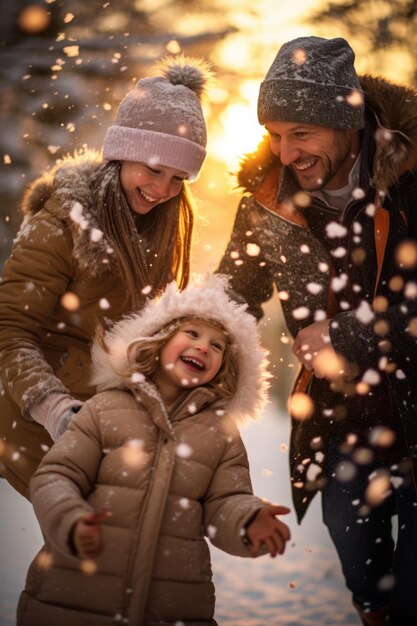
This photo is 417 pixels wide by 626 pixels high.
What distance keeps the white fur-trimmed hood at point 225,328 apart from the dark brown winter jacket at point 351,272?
0.31 meters

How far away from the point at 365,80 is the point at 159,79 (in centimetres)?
79

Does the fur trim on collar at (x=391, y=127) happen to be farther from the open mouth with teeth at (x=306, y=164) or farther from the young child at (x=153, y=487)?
the young child at (x=153, y=487)

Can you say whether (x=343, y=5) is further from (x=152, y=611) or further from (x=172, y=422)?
(x=152, y=611)

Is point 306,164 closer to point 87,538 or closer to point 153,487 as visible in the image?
point 153,487

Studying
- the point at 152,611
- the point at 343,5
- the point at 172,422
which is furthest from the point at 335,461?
the point at 343,5

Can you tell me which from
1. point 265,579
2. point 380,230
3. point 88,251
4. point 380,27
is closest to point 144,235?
point 88,251

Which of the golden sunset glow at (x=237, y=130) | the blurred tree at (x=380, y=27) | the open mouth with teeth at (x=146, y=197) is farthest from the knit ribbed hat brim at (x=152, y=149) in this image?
the blurred tree at (x=380, y=27)

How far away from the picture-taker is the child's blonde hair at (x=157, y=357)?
232 cm

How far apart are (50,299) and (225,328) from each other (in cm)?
65

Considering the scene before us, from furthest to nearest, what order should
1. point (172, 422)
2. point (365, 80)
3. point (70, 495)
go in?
point (365, 80), point (172, 422), point (70, 495)

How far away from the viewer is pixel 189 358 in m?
2.30

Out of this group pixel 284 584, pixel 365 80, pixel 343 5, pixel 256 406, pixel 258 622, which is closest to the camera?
pixel 256 406

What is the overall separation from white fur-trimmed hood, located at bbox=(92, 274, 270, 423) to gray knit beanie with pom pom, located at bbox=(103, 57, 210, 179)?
0.60 metres

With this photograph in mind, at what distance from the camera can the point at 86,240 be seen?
2.62 meters
